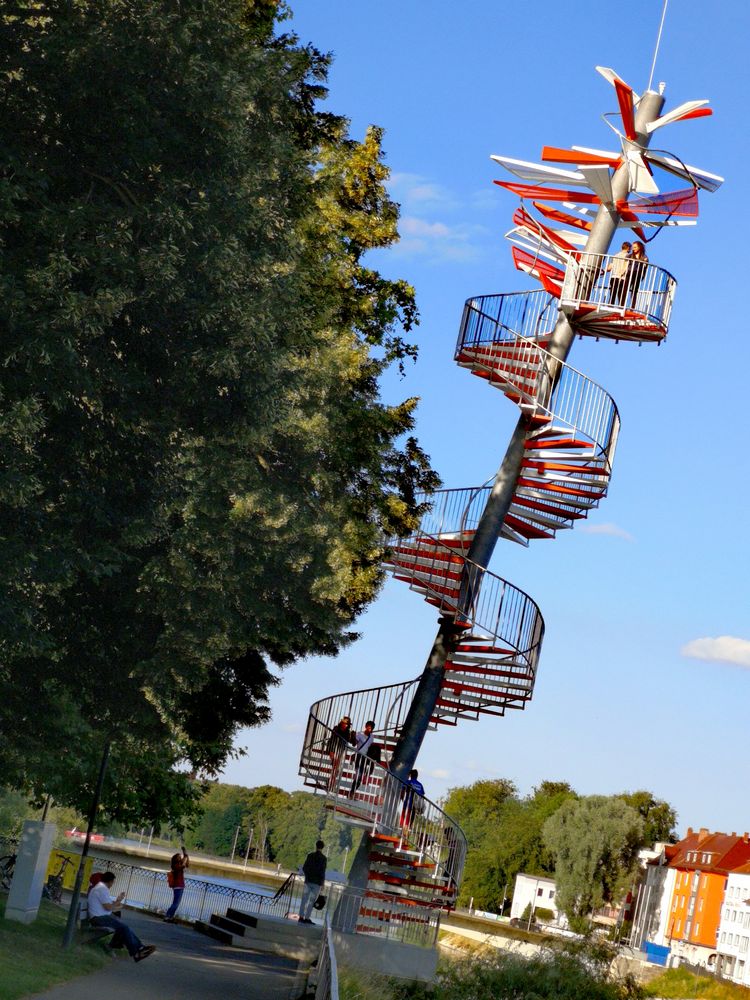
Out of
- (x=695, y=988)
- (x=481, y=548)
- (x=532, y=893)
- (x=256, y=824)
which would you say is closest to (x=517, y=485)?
(x=481, y=548)

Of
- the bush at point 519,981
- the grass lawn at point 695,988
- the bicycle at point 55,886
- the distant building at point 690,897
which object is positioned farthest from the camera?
the distant building at point 690,897

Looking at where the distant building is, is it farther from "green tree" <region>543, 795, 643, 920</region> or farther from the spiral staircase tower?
the spiral staircase tower

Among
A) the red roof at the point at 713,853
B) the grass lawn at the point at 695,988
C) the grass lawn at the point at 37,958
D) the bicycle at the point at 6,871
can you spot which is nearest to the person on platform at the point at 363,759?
the grass lawn at the point at 37,958

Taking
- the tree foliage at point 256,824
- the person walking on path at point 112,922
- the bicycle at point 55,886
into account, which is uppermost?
the person walking on path at point 112,922

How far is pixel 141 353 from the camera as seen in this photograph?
47.3ft

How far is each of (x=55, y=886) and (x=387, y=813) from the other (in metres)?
7.31

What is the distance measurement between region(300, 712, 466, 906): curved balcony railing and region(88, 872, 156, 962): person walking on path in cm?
521

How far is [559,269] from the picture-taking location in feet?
79.0

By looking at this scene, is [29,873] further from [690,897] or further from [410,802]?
[690,897]

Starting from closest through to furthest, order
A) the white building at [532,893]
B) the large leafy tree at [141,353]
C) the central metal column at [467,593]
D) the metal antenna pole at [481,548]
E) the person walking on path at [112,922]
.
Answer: the large leafy tree at [141,353] → the person walking on path at [112,922] → the central metal column at [467,593] → the metal antenna pole at [481,548] → the white building at [532,893]

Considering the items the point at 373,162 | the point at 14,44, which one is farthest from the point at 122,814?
the point at 14,44

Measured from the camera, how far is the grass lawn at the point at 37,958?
A: 11719 millimetres

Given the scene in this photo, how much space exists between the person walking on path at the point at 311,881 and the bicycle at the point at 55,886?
17.1 feet

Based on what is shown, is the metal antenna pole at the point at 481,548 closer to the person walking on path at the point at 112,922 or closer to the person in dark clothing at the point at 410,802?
the person in dark clothing at the point at 410,802
